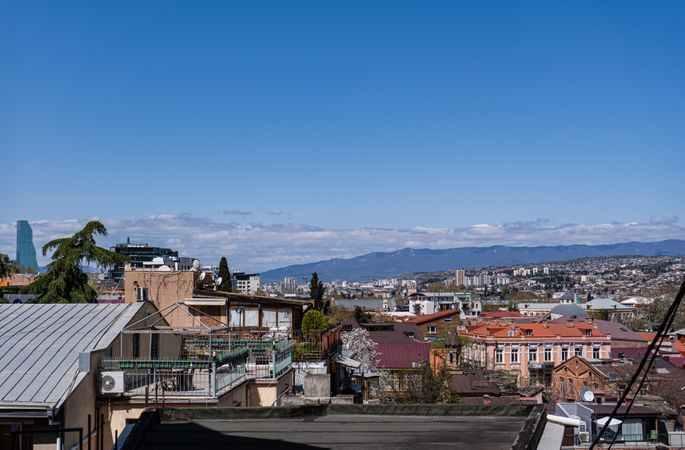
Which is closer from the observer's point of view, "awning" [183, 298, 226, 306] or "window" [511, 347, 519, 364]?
"awning" [183, 298, 226, 306]

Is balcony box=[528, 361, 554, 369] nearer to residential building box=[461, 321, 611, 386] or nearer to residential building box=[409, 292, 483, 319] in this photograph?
residential building box=[461, 321, 611, 386]

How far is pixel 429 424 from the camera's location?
8680mm

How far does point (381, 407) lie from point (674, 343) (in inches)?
2797

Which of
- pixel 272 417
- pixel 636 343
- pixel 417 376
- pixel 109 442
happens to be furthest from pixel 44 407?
pixel 636 343

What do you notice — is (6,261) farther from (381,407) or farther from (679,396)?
(679,396)

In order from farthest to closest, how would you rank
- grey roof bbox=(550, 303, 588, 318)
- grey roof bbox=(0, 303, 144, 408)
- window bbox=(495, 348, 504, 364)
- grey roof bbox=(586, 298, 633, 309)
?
grey roof bbox=(586, 298, 633, 309) → grey roof bbox=(550, 303, 588, 318) → window bbox=(495, 348, 504, 364) → grey roof bbox=(0, 303, 144, 408)

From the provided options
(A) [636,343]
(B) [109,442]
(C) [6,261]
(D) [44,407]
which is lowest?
(A) [636,343]

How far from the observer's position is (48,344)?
46.7ft

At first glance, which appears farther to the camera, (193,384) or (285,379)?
(285,379)

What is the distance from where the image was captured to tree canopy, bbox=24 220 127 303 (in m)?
29.7

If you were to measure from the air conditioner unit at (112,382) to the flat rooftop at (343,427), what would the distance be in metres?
5.26

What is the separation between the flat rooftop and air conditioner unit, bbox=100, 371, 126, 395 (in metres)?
5.26

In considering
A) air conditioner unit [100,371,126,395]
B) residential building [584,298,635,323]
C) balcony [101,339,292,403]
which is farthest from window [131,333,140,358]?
residential building [584,298,635,323]

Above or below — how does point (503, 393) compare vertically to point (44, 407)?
below
